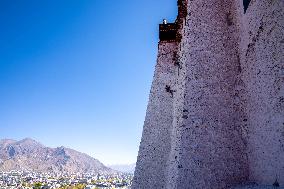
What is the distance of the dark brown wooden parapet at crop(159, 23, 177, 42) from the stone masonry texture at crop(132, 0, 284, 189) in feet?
8.61

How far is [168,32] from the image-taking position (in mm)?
7914

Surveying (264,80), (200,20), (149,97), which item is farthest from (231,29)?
(149,97)

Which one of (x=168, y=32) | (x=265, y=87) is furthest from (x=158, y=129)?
(x=265, y=87)

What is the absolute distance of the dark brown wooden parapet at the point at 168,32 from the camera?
782cm

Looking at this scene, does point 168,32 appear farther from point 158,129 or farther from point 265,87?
point 265,87

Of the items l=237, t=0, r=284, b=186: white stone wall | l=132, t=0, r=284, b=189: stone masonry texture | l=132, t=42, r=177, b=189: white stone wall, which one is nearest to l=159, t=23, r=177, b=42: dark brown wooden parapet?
l=132, t=42, r=177, b=189: white stone wall

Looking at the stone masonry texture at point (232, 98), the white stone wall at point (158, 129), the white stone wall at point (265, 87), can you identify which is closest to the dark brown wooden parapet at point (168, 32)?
the white stone wall at point (158, 129)

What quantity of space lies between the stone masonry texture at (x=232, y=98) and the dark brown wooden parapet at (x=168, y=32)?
8.61 ft

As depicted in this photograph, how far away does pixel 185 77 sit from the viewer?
466 centimetres

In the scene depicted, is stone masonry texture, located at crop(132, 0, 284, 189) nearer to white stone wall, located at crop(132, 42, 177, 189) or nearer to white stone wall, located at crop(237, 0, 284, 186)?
white stone wall, located at crop(237, 0, 284, 186)

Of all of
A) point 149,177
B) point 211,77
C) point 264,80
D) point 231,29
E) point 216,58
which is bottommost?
point 149,177

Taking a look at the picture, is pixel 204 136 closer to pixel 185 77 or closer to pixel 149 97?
pixel 185 77

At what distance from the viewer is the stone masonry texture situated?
3.33 meters

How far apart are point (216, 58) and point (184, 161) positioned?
5.74ft
